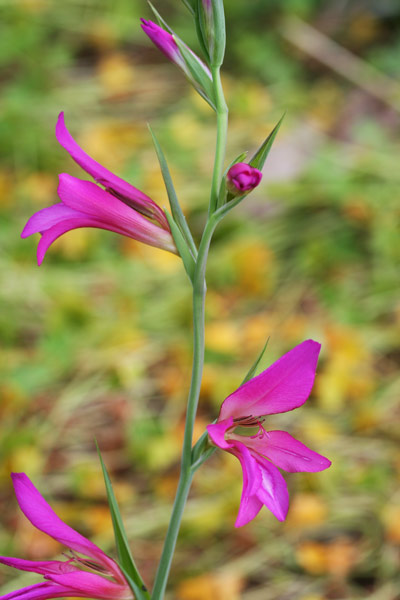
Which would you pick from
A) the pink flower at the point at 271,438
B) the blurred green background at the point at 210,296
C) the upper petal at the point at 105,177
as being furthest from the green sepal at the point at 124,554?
the blurred green background at the point at 210,296

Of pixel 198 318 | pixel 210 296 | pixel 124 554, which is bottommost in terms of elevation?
pixel 210 296

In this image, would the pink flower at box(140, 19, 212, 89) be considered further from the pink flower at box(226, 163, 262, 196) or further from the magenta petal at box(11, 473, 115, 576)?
the magenta petal at box(11, 473, 115, 576)

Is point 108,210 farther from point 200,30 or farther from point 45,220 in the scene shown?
point 200,30

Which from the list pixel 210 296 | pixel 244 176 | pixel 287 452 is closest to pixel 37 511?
pixel 287 452

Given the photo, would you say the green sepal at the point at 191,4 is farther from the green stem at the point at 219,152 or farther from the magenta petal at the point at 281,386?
the magenta petal at the point at 281,386

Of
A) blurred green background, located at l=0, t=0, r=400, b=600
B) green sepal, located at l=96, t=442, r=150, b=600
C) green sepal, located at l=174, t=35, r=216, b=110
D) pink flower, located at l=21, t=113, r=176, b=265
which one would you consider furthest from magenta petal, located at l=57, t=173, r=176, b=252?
blurred green background, located at l=0, t=0, r=400, b=600

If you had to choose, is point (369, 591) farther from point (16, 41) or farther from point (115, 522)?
point (16, 41)

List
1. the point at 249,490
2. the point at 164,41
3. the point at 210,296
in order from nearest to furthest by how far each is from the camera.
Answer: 1. the point at 249,490
2. the point at 164,41
3. the point at 210,296
